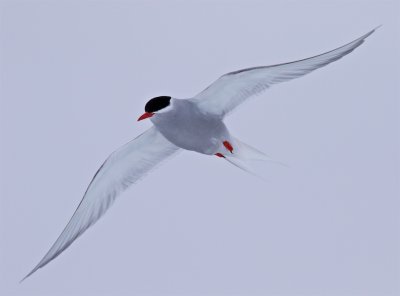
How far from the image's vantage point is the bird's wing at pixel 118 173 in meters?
4.16

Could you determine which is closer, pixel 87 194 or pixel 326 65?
pixel 326 65

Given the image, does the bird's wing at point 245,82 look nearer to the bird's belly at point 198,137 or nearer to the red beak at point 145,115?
the bird's belly at point 198,137

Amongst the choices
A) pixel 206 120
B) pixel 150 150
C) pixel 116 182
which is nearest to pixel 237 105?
pixel 206 120

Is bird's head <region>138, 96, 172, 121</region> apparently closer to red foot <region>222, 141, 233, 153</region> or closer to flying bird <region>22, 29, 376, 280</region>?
flying bird <region>22, 29, 376, 280</region>

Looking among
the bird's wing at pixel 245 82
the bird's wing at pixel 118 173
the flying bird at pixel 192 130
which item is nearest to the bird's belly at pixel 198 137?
the flying bird at pixel 192 130

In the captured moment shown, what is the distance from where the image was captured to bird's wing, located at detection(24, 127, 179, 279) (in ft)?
13.6

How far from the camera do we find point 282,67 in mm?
3547

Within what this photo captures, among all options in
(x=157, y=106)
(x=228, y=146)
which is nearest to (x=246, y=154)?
(x=228, y=146)

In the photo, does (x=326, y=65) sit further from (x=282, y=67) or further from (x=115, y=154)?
(x=115, y=154)

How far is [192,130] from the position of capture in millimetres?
3703

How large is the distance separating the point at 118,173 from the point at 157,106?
88 cm

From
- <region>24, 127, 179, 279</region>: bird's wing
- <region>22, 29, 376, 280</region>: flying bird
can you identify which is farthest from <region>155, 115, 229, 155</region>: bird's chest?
<region>24, 127, 179, 279</region>: bird's wing

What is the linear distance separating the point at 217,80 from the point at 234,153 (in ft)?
1.76

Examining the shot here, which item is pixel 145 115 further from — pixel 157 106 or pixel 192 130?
pixel 192 130
